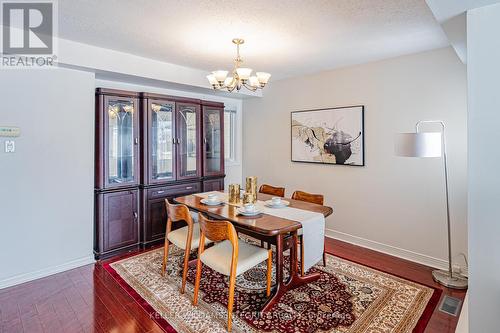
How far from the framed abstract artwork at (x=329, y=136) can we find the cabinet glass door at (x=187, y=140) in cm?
154

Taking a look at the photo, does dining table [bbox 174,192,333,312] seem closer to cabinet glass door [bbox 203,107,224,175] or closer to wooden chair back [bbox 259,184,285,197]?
wooden chair back [bbox 259,184,285,197]

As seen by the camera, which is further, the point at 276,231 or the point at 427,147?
the point at 427,147

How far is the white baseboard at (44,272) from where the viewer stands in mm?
2709

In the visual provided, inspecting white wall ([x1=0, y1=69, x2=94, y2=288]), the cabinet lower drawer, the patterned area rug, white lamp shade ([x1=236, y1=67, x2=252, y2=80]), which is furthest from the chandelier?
the patterned area rug

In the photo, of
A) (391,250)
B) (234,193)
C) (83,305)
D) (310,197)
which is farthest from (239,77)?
(391,250)

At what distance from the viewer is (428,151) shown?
2.54 m

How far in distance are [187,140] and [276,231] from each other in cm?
239

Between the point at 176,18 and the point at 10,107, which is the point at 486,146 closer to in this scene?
the point at 176,18

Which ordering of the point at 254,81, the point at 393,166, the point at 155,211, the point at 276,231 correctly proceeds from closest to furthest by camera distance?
the point at 276,231
the point at 254,81
the point at 393,166
the point at 155,211

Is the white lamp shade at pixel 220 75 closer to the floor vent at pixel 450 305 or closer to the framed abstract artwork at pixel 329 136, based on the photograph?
the framed abstract artwork at pixel 329 136

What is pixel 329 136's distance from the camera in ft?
13.0

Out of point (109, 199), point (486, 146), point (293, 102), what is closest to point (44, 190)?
point (109, 199)

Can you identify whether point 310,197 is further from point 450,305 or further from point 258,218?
point 450,305

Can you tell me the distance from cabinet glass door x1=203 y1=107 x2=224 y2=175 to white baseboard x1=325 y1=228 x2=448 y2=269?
1990 mm
